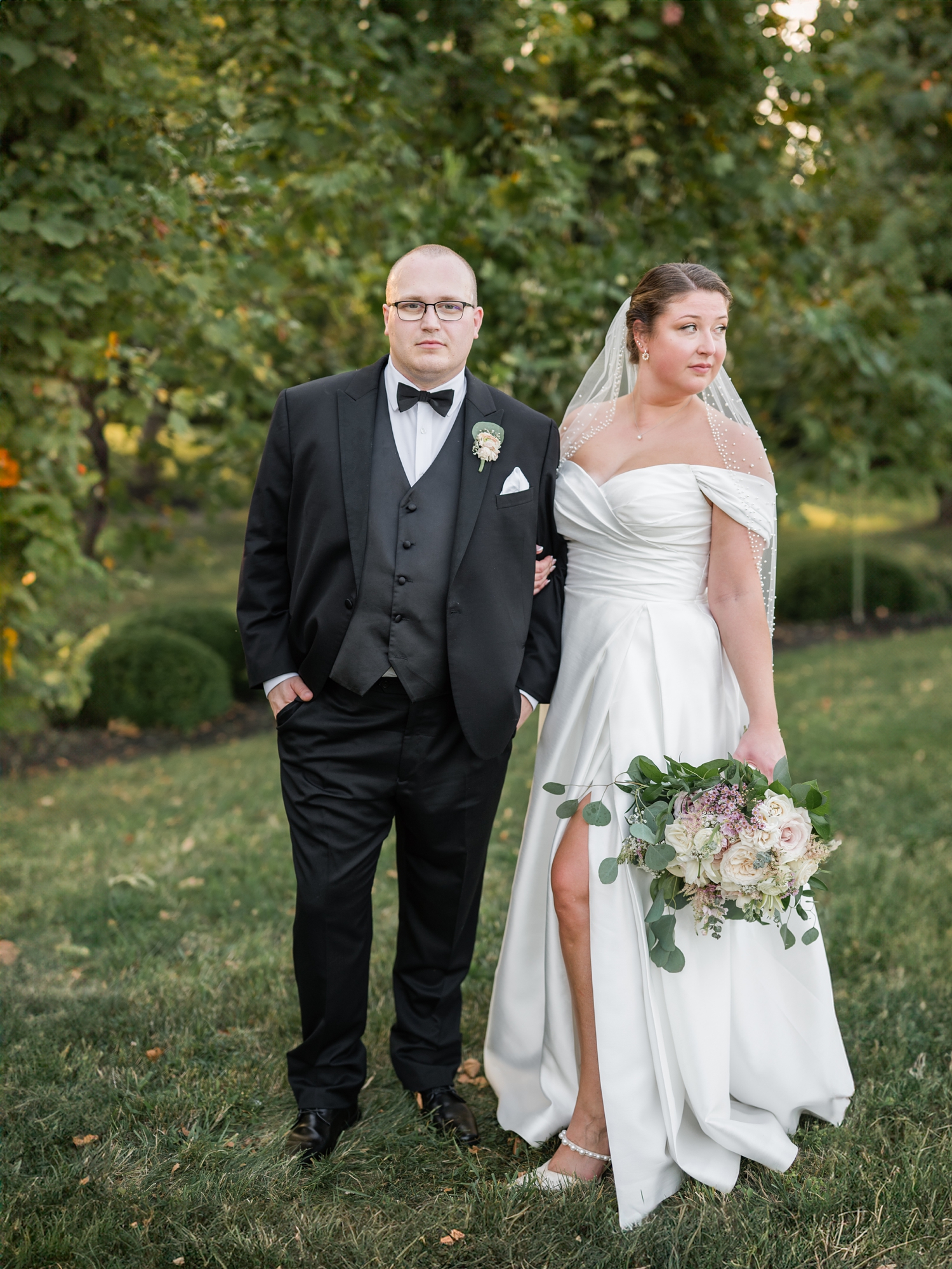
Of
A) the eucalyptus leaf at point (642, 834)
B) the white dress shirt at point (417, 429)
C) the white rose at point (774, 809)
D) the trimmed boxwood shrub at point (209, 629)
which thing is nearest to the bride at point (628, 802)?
the eucalyptus leaf at point (642, 834)

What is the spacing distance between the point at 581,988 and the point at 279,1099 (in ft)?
3.33

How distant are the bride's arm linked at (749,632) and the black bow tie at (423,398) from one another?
2.46 ft

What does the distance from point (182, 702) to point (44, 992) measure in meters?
4.90

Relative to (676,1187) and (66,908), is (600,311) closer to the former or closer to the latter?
(66,908)

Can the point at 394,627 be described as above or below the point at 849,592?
above

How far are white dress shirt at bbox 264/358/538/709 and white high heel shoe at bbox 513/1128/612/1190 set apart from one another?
52.6 inches

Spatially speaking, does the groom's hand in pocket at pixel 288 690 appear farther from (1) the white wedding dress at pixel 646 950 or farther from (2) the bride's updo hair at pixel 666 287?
(2) the bride's updo hair at pixel 666 287

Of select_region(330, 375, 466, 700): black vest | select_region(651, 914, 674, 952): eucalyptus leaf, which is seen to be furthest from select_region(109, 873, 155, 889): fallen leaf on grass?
select_region(651, 914, 674, 952): eucalyptus leaf

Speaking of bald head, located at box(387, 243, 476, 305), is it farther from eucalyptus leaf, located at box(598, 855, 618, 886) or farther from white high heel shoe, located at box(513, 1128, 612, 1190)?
white high heel shoe, located at box(513, 1128, 612, 1190)

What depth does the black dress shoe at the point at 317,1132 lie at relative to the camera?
9.55 ft

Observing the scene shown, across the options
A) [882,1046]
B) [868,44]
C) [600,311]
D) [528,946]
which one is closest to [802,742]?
[600,311]

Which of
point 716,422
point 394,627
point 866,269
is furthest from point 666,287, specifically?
point 866,269

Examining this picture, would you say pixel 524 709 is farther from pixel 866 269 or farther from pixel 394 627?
pixel 866 269

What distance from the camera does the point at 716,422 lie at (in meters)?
2.94
